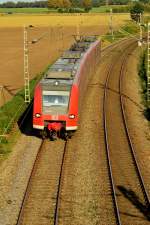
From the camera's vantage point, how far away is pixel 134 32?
110 m

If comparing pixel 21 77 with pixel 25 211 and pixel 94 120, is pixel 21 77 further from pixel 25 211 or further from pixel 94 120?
pixel 25 211

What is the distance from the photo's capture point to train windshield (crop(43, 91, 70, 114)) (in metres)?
23.5

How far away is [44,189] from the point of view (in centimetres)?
1836

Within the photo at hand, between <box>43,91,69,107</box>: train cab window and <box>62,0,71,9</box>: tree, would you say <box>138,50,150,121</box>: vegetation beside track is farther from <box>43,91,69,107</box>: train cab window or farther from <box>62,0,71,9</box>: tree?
<box>62,0,71,9</box>: tree

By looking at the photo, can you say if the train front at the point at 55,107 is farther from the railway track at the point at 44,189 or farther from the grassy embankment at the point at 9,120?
the grassy embankment at the point at 9,120

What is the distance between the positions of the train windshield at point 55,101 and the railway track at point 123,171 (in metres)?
2.83

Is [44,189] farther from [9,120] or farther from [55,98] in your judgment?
[9,120]

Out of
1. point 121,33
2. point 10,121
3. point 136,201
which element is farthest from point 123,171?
point 121,33

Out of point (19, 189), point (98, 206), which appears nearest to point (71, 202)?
point (98, 206)

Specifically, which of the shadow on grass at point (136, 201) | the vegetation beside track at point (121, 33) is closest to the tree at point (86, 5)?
the vegetation beside track at point (121, 33)

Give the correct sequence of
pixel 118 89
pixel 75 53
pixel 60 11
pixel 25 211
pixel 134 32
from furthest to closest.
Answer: pixel 60 11 → pixel 134 32 → pixel 118 89 → pixel 75 53 → pixel 25 211

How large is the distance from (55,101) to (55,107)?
1.01 feet

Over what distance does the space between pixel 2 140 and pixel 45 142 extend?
2.14 meters

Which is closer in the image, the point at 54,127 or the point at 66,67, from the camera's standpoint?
the point at 54,127
